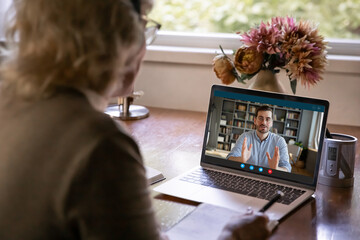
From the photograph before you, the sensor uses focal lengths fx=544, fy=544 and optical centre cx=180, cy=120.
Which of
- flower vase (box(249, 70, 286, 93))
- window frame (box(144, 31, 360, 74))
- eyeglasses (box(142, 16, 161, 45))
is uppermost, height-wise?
eyeglasses (box(142, 16, 161, 45))

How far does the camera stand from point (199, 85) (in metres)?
2.41

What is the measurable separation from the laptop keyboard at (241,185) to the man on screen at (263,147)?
0.05 m

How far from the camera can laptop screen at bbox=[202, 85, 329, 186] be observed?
138 centimetres

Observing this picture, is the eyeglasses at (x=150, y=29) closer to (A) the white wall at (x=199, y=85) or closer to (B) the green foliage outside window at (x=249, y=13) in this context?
(A) the white wall at (x=199, y=85)

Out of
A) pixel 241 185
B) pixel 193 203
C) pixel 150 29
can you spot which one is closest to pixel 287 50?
pixel 241 185

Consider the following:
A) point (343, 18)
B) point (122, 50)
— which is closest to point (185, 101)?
point (343, 18)

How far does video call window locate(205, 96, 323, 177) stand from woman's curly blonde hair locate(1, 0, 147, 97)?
27.4 inches

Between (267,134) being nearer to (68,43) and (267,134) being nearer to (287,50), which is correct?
(287,50)

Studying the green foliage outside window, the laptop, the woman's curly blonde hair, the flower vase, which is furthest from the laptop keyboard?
the green foliage outside window

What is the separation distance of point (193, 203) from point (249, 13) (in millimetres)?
1743

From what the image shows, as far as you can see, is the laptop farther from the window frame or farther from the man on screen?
the window frame

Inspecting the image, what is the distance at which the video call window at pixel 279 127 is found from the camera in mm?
1374

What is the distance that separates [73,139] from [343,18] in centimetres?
220

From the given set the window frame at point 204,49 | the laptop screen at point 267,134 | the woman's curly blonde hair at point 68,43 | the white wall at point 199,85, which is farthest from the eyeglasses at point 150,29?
the white wall at point 199,85
